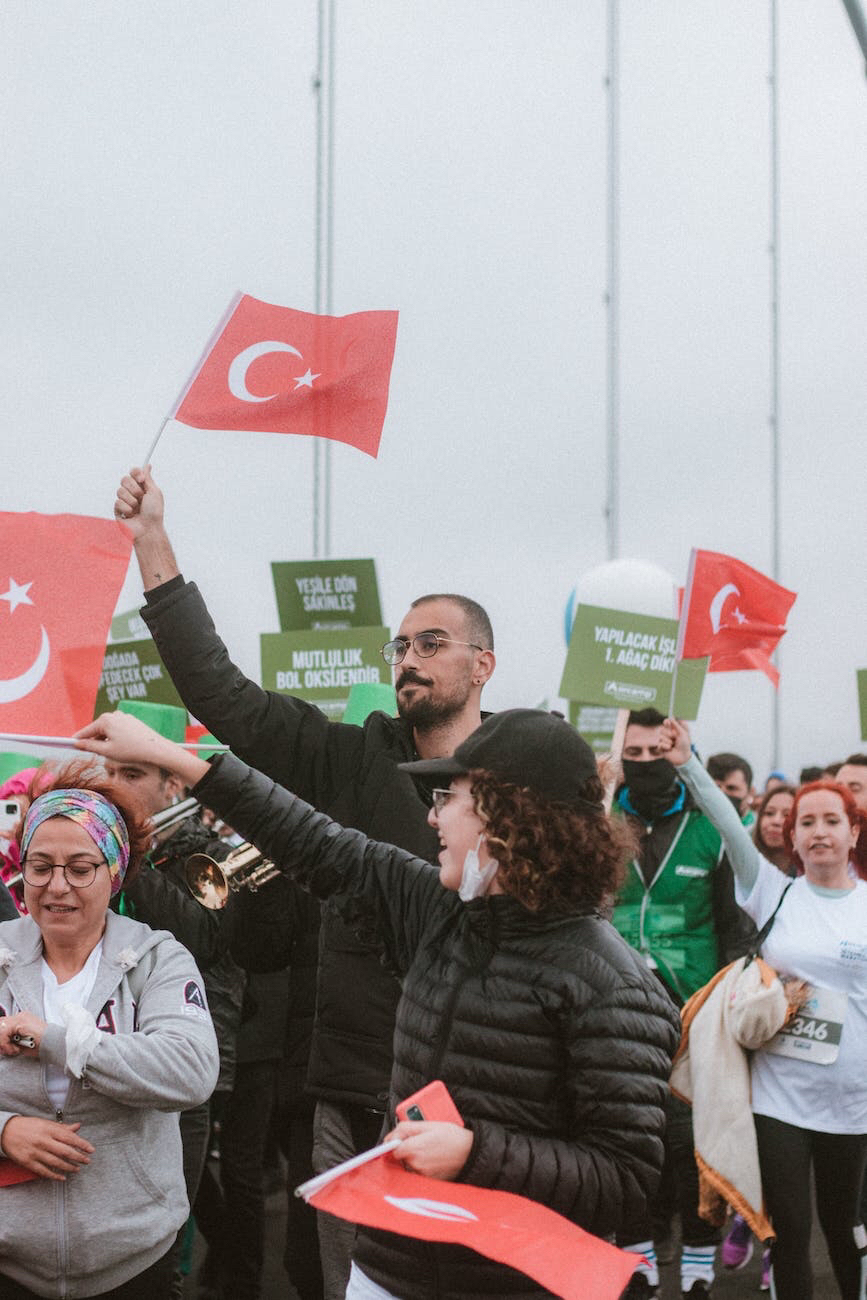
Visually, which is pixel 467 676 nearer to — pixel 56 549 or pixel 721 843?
pixel 56 549

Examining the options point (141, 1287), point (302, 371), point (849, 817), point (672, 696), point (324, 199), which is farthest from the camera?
point (324, 199)

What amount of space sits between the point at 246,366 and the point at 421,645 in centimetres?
105

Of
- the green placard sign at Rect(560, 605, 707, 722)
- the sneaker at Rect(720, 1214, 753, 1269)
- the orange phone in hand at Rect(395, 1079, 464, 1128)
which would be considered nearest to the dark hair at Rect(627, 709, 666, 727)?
the green placard sign at Rect(560, 605, 707, 722)

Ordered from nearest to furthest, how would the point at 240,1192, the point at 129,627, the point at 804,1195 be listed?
the point at 804,1195
the point at 240,1192
the point at 129,627

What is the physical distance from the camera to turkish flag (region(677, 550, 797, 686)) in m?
7.25

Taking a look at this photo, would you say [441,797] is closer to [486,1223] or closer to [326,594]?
[486,1223]

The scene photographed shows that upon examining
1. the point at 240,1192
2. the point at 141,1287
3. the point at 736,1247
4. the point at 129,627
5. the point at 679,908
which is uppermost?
the point at 129,627

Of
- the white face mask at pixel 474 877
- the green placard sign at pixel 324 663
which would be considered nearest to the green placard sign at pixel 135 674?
the green placard sign at pixel 324 663

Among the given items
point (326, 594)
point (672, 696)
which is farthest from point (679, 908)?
point (326, 594)

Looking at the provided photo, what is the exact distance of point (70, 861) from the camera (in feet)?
10.4

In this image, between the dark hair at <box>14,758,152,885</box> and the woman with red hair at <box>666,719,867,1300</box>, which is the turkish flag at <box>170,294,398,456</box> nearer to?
the dark hair at <box>14,758,152,885</box>

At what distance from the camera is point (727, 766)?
9070mm

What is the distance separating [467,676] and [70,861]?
115cm

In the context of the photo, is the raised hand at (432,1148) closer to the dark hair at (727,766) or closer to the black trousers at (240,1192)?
the black trousers at (240,1192)
